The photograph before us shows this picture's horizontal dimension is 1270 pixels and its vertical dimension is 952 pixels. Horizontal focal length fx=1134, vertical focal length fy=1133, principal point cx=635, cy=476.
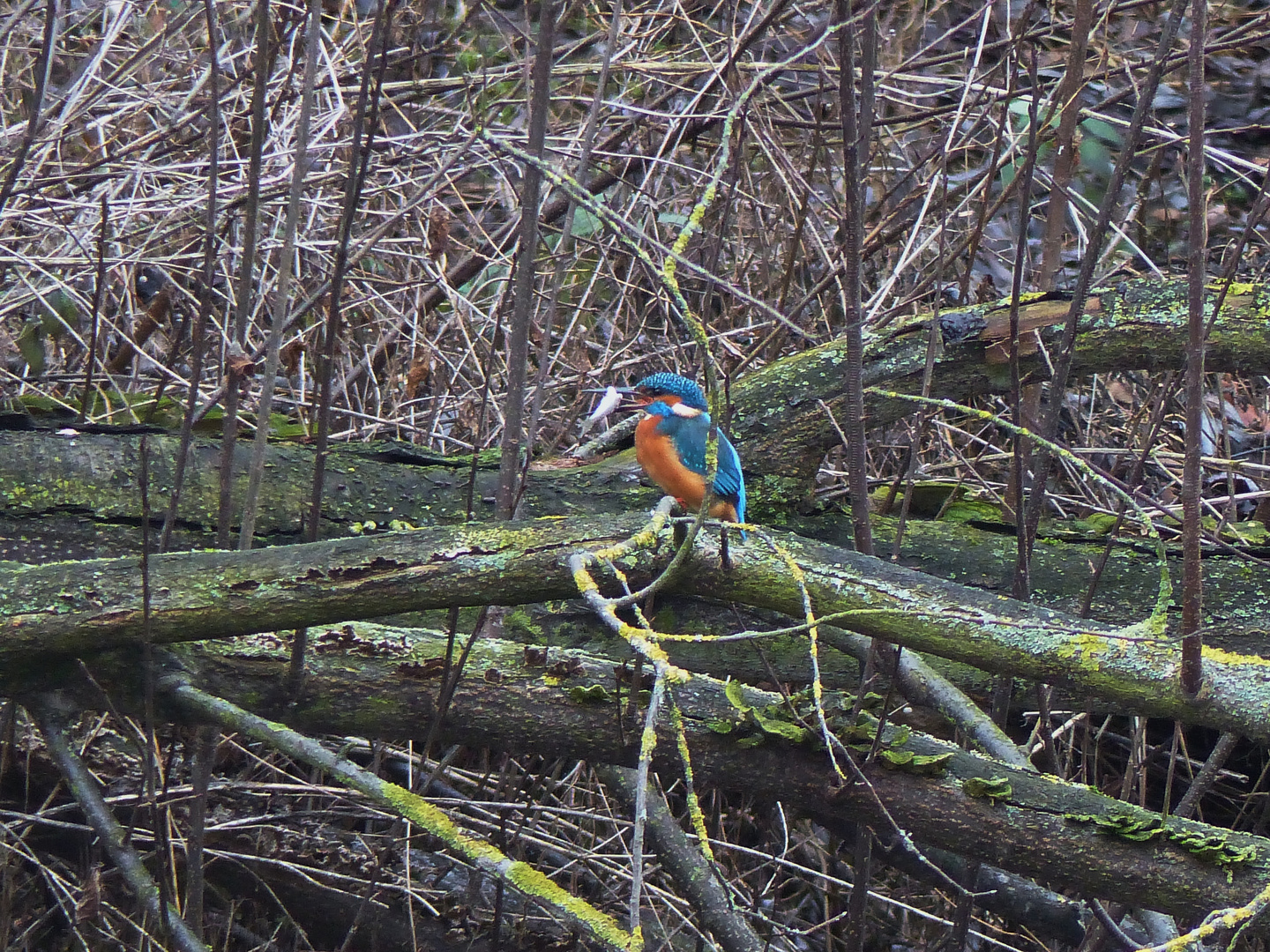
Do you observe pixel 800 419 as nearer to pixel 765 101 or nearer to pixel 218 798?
pixel 765 101

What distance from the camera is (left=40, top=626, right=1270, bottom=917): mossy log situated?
1998mm

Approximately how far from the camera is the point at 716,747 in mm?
2088

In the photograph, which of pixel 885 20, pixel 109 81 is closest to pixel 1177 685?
pixel 109 81

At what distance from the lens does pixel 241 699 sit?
202 cm

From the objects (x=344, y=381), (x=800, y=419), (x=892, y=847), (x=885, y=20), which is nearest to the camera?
(x=892, y=847)

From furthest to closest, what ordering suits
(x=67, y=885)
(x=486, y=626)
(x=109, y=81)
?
(x=109, y=81), (x=67, y=885), (x=486, y=626)

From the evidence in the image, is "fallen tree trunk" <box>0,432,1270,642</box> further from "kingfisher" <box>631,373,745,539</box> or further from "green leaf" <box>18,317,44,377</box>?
"green leaf" <box>18,317,44,377</box>

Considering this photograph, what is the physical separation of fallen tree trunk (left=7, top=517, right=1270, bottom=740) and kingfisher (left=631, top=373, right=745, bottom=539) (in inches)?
37.4

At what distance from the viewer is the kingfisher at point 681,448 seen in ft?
9.71

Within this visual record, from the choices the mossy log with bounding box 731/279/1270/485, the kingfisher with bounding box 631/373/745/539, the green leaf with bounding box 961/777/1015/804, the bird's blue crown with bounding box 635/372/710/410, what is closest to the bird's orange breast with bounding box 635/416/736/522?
the kingfisher with bounding box 631/373/745/539

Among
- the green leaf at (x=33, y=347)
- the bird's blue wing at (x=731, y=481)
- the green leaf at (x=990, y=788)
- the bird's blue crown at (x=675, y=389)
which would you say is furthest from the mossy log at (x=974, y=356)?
the green leaf at (x=33, y=347)

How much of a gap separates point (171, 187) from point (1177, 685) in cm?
283

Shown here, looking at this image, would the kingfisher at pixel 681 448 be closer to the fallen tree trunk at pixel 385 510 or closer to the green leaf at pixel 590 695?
the fallen tree trunk at pixel 385 510

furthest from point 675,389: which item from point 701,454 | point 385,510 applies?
point 385,510
